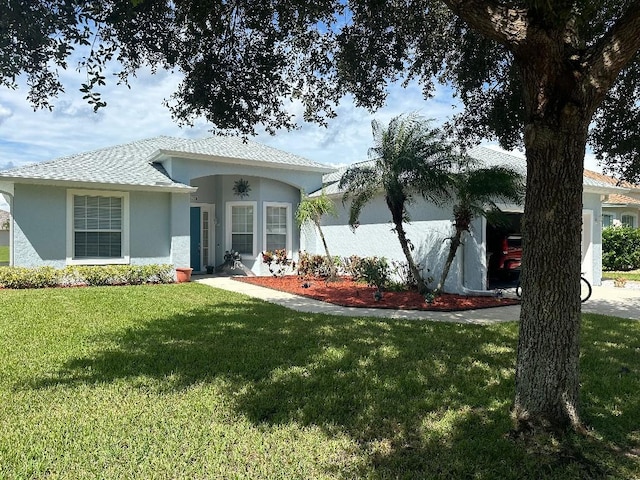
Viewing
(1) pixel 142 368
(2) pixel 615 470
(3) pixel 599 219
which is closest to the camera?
(2) pixel 615 470

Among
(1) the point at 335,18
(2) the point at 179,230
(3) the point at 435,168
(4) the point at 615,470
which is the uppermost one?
(1) the point at 335,18

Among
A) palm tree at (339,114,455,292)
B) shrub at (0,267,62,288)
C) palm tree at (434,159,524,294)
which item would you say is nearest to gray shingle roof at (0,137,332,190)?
shrub at (0,267,62,288)

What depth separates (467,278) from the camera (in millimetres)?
12906

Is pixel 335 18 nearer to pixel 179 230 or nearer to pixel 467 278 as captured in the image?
pixel 467 278

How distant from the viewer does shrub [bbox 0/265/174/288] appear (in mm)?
13546

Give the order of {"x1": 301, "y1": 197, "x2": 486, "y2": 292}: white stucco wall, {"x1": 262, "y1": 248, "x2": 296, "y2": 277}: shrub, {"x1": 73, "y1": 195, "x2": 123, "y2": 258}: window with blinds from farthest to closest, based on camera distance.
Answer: {"x1": 262, "y1": 248, "x2": 296, "y2": 277}: shrub < {"x1": 73, "y1": 195, "x2": 123, "y2": 258}: window with blinds < {"x1": 301, "y1": 197, "x2": 486, "y2": 292}: white stucco wall

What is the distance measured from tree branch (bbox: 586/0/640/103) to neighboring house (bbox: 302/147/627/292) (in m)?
8.47

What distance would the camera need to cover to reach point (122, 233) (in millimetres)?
15711

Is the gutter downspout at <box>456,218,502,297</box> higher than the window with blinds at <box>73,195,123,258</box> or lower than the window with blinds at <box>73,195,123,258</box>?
lower

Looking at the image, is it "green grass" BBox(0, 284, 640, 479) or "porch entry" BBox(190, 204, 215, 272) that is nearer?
"green grass" BBox(0, 284, 640, 479)

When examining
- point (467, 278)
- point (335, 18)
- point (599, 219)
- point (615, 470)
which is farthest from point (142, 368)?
point (599, 219)

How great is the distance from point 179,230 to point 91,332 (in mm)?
8761

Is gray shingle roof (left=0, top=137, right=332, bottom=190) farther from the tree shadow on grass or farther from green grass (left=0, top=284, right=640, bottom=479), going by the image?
the tree shadow on grass

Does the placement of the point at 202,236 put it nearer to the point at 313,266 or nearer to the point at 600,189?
the point at 313,266
